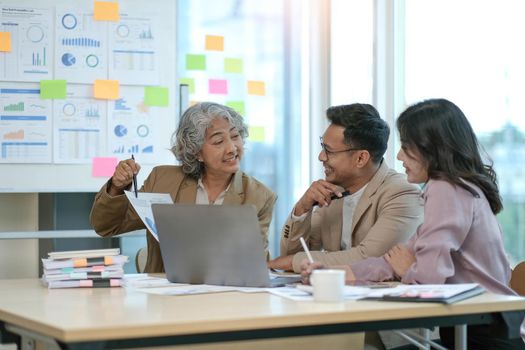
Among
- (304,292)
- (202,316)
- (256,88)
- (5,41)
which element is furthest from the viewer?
(256,88)

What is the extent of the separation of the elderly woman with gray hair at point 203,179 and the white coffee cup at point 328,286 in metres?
1.17

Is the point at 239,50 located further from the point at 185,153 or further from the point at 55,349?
the point at 55,349

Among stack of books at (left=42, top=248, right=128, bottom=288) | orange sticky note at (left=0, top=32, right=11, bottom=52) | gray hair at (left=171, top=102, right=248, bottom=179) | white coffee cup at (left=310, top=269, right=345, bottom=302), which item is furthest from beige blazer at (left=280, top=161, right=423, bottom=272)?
orange sticky note at (left=0, top=32, right=11, bottom=52)

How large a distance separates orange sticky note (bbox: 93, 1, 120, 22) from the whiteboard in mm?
30

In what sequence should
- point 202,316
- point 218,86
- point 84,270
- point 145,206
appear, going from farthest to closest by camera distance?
point 218,86, point 145,206, point 84,270, point 202,316

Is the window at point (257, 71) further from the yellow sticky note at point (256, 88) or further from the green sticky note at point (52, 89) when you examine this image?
the green sticky note at point (52, 89)

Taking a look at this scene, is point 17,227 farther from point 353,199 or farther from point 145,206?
point 353,199

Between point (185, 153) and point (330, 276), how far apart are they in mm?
1391

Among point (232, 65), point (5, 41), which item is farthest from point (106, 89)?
point (232, 65)

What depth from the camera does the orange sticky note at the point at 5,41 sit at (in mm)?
4168

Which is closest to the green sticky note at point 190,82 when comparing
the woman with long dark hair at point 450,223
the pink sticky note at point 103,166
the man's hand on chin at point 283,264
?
the pink sticky note at point 103,166

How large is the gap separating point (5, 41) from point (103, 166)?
760mm

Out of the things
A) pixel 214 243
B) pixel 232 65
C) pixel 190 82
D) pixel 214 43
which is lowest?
pixel 214 243

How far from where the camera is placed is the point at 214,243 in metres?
2.25
